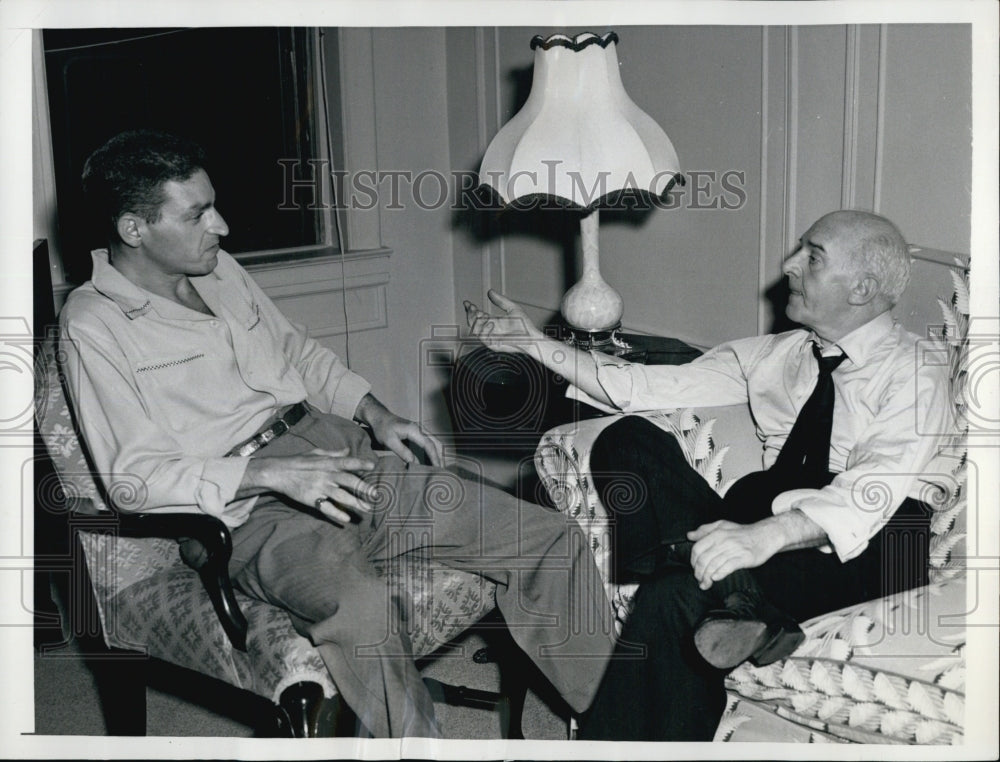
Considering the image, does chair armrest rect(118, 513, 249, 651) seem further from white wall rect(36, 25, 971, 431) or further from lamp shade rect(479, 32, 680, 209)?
lamp shade rect(479, 32, 680, 209)

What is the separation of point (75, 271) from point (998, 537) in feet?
5.08

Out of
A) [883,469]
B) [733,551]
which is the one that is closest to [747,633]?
[733,551]

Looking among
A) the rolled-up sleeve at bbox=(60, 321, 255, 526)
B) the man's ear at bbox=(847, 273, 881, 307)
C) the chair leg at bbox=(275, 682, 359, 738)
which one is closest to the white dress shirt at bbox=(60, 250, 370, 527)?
the rolled-up sleeve at bbox=(60, 321, 255, 526)

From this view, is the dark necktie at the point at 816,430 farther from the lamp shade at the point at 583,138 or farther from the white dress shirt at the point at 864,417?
the lamp shade at the point at 583,138

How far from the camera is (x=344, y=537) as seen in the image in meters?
1.61

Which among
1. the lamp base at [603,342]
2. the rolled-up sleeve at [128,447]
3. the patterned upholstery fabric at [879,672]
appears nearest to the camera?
the patterned upholstery fabric at [879,672]

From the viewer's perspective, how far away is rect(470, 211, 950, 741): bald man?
1.48m

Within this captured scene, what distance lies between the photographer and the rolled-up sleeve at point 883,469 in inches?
59.1

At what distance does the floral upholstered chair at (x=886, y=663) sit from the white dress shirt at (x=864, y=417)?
0.14 ft

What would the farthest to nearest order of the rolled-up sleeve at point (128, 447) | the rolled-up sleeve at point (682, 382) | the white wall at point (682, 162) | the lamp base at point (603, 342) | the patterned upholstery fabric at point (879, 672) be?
the lamp base at point (603, 342)
the rolled-up sleeve at point (682, 382)
the white wall at point (682, 162)
the rolled-up sleeve at point (128, 447)
the patterned upholstery fabric at point (879, 672)

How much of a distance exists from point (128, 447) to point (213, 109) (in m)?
0.88

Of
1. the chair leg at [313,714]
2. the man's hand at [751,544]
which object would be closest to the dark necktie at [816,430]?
the man's hand at [751,544]

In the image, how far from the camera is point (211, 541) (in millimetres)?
1499

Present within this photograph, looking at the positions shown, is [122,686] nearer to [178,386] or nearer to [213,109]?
[178,386]
